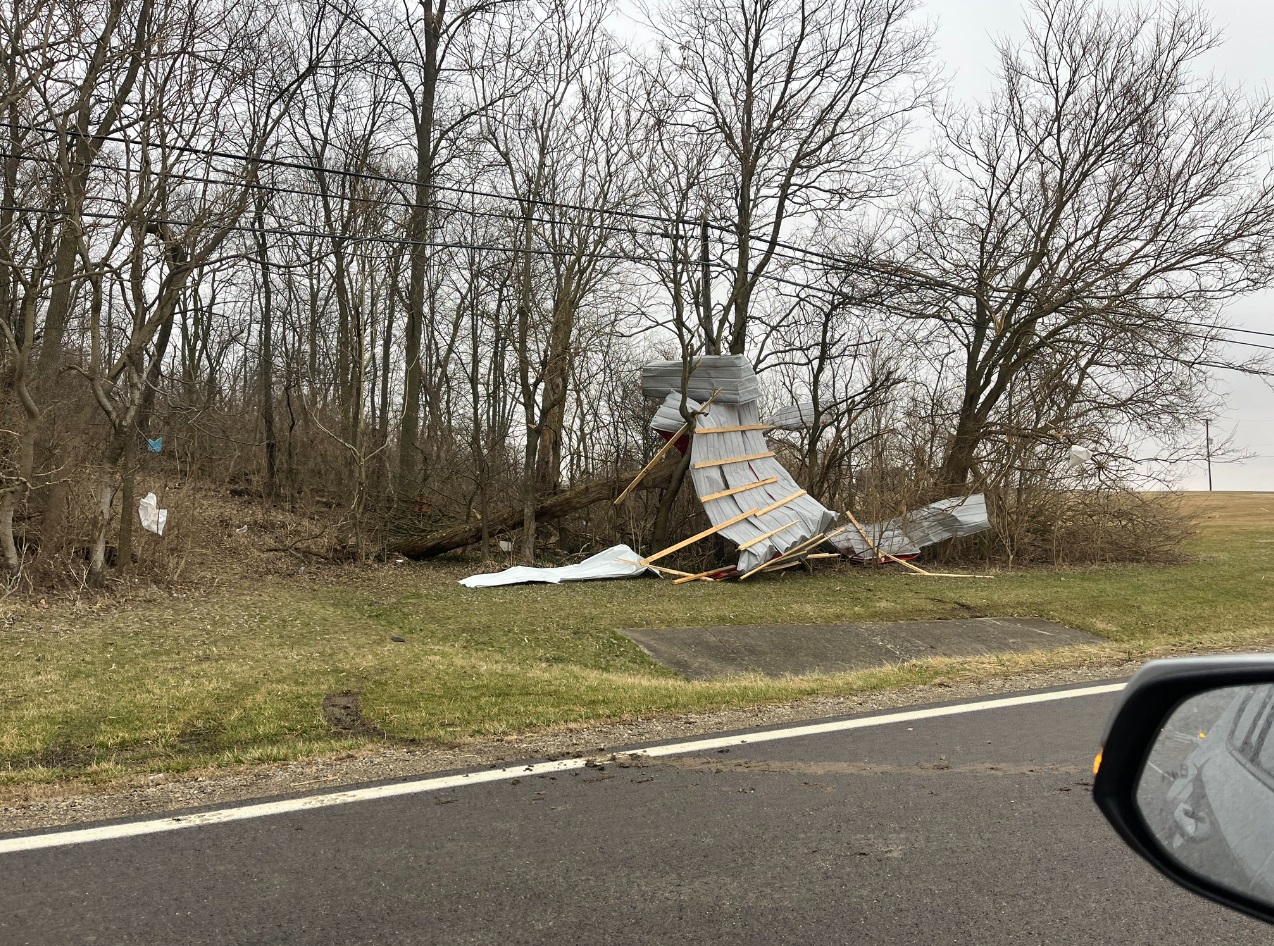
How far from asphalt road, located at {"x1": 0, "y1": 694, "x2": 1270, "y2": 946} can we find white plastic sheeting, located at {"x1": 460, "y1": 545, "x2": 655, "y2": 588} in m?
10.0

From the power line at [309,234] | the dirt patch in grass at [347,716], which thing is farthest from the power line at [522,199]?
the dirt patch in grass at [347,716]

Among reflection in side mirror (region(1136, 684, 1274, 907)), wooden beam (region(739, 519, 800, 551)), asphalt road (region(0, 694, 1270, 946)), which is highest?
wooden beam (region(739, 519, 800, 551))

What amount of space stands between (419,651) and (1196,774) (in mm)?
8707

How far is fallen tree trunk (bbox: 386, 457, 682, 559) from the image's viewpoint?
1836cm

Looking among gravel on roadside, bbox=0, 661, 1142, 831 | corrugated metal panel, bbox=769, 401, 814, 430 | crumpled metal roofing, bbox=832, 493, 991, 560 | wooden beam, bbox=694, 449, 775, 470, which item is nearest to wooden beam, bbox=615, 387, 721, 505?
wooden beam, bbox=694, 449, 775, 470

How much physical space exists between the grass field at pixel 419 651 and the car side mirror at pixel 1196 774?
5.28 m

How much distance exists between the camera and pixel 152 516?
545 inches

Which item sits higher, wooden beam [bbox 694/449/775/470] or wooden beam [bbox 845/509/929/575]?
wooden beam [bbox 694/449/775/470]

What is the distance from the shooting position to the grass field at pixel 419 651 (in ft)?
21.6

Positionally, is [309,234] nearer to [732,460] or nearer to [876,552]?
[732,460]

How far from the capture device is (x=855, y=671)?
32.2 ft

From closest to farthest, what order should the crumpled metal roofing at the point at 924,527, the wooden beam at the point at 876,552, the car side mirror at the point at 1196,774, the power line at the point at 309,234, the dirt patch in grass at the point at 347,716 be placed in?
1. the car side mirror at the point at 1196,774
2. the dirt patch in grass at the point at 347,716
3. the power line at the point at 309,234
4. the wooden beam at the point at 876,552
5. the crumpled metal roofing at the point at 924,527

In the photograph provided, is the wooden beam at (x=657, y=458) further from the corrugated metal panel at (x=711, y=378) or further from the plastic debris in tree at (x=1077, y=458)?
the plastic debris in tree at (x=1077, y=458)

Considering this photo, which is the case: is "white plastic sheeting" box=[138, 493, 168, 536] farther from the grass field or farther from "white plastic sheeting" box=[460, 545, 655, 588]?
"white plastic sheeting" box=[460, 545, 655, 588]
